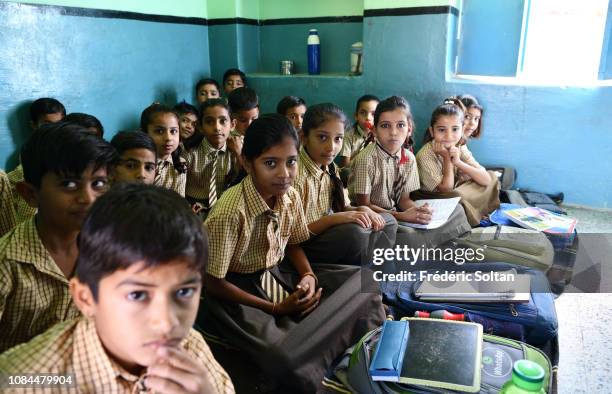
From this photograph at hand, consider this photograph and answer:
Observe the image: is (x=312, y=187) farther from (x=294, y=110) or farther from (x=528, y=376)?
(x=528, y=376)

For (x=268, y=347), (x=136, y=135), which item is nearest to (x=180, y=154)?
(x=136, y=135)

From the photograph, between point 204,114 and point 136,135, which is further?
point 204,114

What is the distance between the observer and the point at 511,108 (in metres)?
3.31

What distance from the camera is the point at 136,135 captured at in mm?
1819

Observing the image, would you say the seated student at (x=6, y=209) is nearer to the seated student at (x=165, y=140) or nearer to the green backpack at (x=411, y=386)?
the seated student at (x=165, y=140)

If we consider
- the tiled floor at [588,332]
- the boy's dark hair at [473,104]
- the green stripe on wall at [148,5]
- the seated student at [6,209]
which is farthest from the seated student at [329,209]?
the green stripe on wall at [148,5]

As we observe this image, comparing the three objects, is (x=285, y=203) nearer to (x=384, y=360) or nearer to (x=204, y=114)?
(x=384, y=360)

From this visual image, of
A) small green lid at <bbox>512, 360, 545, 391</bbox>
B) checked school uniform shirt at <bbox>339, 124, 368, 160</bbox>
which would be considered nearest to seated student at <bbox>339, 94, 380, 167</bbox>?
checked school uniform shirt at <bbox>339, 124, 368, 160</bbox>

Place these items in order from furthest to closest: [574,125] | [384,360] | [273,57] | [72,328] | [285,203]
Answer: [273,57], [574,125], [285,203], [384,360], [72,328]

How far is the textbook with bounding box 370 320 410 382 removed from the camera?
116cm

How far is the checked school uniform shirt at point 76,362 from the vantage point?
747 mm

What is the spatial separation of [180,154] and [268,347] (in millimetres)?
1539

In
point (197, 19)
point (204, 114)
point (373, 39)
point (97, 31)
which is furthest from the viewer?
point (197, 19)

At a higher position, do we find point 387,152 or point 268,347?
point 387,152
